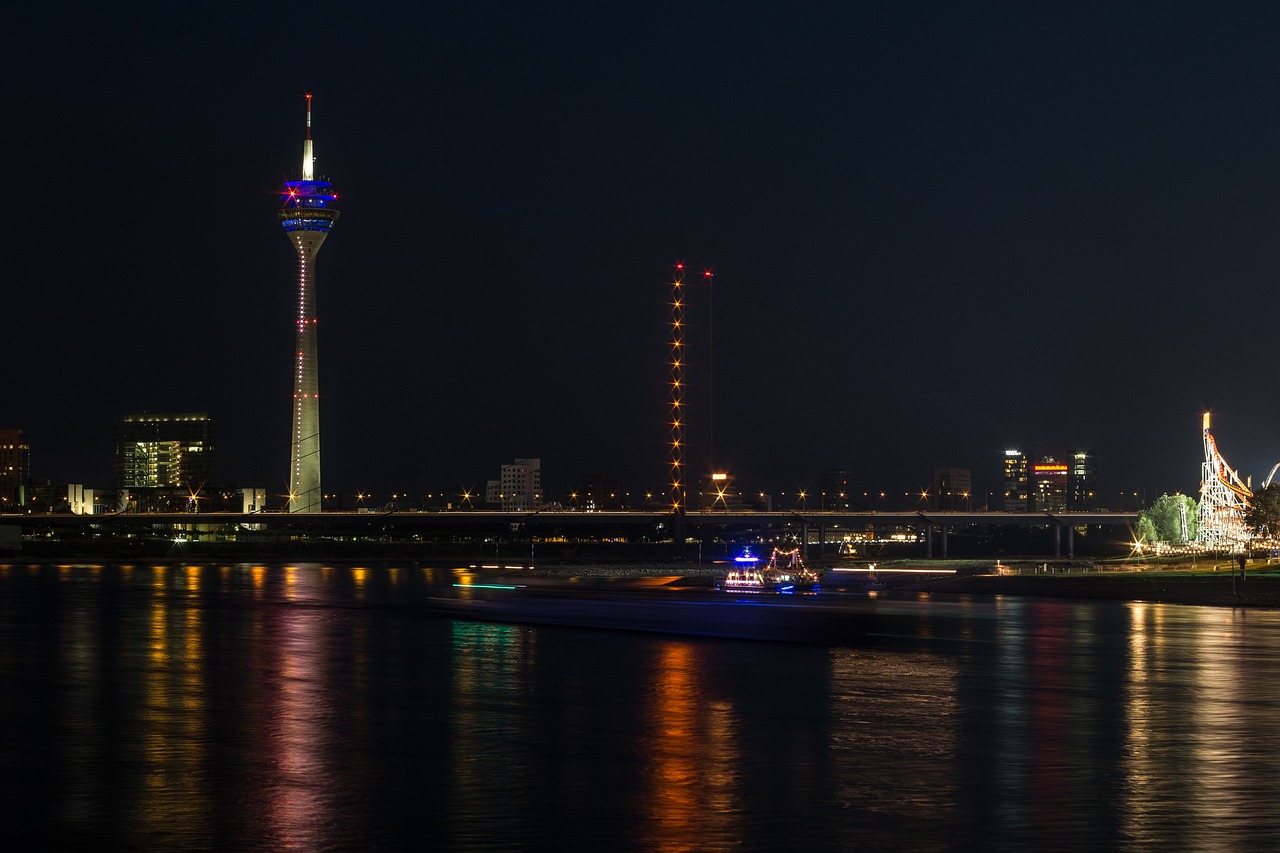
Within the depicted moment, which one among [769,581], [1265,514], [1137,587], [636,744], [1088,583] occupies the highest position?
[1265,514]

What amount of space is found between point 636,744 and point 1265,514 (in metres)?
97.6

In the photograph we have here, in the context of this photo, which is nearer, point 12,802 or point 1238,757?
point 12,802

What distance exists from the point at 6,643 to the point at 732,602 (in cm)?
3261

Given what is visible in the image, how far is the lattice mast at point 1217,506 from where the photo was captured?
397ft

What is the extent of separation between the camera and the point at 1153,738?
850 inches

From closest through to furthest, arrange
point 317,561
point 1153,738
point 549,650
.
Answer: point 1153,738, point 549,650, point 317,561

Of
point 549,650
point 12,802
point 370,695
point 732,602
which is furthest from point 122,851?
point 732,602

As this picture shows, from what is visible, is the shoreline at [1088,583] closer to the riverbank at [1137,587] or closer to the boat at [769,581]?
the riverbank at [1137,587]

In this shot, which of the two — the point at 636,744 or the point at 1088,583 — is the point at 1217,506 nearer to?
the point at 1088,583

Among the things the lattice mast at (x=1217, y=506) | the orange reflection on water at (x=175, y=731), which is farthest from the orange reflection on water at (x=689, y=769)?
the lattice mast at (x=1217, y=506)

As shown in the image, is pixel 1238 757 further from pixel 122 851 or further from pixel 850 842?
pixel 122 851

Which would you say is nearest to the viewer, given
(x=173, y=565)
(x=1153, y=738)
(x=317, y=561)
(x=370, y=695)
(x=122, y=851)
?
(x=122, y=851)

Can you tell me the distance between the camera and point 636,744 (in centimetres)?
2075

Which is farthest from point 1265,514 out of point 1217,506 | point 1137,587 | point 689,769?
point 689,769
